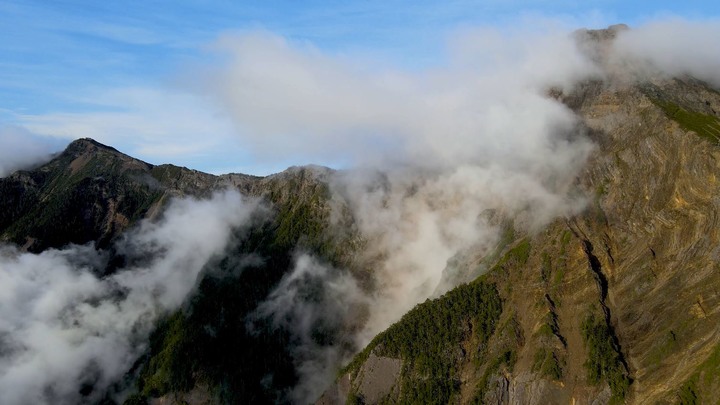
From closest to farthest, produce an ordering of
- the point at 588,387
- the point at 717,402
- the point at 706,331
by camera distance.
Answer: the point at 717,402 < the point at 706,331 < the point at 588,387

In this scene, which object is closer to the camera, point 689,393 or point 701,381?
point 689,393

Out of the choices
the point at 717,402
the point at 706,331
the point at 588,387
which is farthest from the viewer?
the point at 588,387

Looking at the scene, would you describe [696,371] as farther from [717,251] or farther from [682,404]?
[717,251]

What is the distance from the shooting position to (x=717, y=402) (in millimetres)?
167625

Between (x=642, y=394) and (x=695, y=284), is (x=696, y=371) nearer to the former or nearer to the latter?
(x=642, y=394)

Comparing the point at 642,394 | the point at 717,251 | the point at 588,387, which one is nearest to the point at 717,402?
the point at 642,394

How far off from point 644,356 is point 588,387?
2105 centimetres

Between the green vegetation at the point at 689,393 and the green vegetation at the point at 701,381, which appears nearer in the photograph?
the green vegetation at the point at 701,381

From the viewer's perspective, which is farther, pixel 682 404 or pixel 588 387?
pixel 588 387

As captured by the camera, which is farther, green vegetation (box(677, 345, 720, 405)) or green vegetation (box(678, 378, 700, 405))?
green vegetation (box(678, 378, 700, 405))

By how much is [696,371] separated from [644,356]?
2119cm

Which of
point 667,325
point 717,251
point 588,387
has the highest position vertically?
point 717,251

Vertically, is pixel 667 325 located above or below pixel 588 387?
above

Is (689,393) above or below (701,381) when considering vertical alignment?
below
